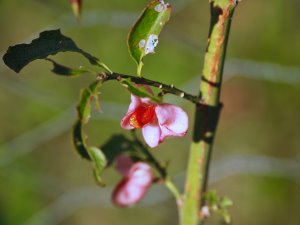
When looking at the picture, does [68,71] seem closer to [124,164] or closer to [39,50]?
[39,50]

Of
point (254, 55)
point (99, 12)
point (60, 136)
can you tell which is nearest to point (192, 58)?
point (254, 55)

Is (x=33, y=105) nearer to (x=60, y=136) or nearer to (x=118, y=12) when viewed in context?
(x=60, y=136)

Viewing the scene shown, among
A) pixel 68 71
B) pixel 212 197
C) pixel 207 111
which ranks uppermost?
pixel 68 71

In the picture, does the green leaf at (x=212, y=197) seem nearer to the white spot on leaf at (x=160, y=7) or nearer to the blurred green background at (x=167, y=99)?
the white spot on leaf at (x=160, y=7)

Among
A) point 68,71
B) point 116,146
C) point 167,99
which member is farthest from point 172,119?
point 167,99

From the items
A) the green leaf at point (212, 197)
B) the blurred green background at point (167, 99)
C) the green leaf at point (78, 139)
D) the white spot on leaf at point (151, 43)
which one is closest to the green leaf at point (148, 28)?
the white spot on leaf at point (151, 43)

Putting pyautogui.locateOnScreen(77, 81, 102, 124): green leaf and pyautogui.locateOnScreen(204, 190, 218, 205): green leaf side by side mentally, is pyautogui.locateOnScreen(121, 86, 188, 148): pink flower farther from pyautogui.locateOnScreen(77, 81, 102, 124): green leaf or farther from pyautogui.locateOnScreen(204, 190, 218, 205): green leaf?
pyautogui.locateOnScreen(204, 190, 218, 205): green leaf

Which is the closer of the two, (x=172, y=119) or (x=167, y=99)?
(x=172, y=119)
